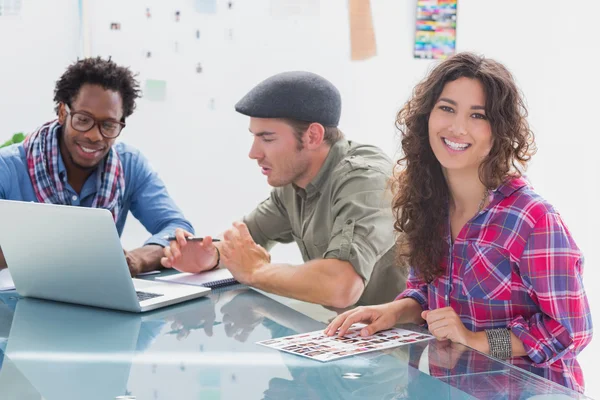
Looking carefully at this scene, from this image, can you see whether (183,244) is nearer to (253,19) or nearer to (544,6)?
(253,19)

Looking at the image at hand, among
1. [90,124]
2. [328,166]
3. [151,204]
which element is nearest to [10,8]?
[90,124]

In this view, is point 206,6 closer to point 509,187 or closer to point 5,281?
point 5,281

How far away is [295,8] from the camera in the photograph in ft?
11.2

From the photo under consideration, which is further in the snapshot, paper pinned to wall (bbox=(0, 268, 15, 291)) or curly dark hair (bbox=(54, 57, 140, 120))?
curly dark hair (bbox=(54, 57, 140, 120))

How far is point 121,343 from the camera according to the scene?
132 centimetres

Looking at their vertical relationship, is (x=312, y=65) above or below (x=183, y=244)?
above

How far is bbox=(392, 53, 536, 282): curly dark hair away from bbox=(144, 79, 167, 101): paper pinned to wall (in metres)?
1.82

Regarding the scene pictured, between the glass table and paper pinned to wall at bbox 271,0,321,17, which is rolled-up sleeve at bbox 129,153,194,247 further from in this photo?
paper pinned to wall at bbox 271,0,321,17

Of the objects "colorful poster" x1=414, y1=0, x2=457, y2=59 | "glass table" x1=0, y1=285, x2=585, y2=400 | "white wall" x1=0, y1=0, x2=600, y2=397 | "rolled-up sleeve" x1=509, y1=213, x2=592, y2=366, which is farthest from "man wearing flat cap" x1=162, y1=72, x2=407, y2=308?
"colorful poster" x1=414, y1=0, x2=457, y2=59

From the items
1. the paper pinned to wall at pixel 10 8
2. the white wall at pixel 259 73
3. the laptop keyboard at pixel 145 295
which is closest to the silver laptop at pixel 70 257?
the laptop keyboard at pixel 145 295

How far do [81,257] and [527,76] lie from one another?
105 inches

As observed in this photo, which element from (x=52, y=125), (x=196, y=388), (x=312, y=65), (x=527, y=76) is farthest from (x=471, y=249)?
(x=527, y=76)

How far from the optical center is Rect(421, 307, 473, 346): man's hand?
1.39 metres

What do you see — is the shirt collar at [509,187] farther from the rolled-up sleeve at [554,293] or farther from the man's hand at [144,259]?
the man's hand at [144,259]
